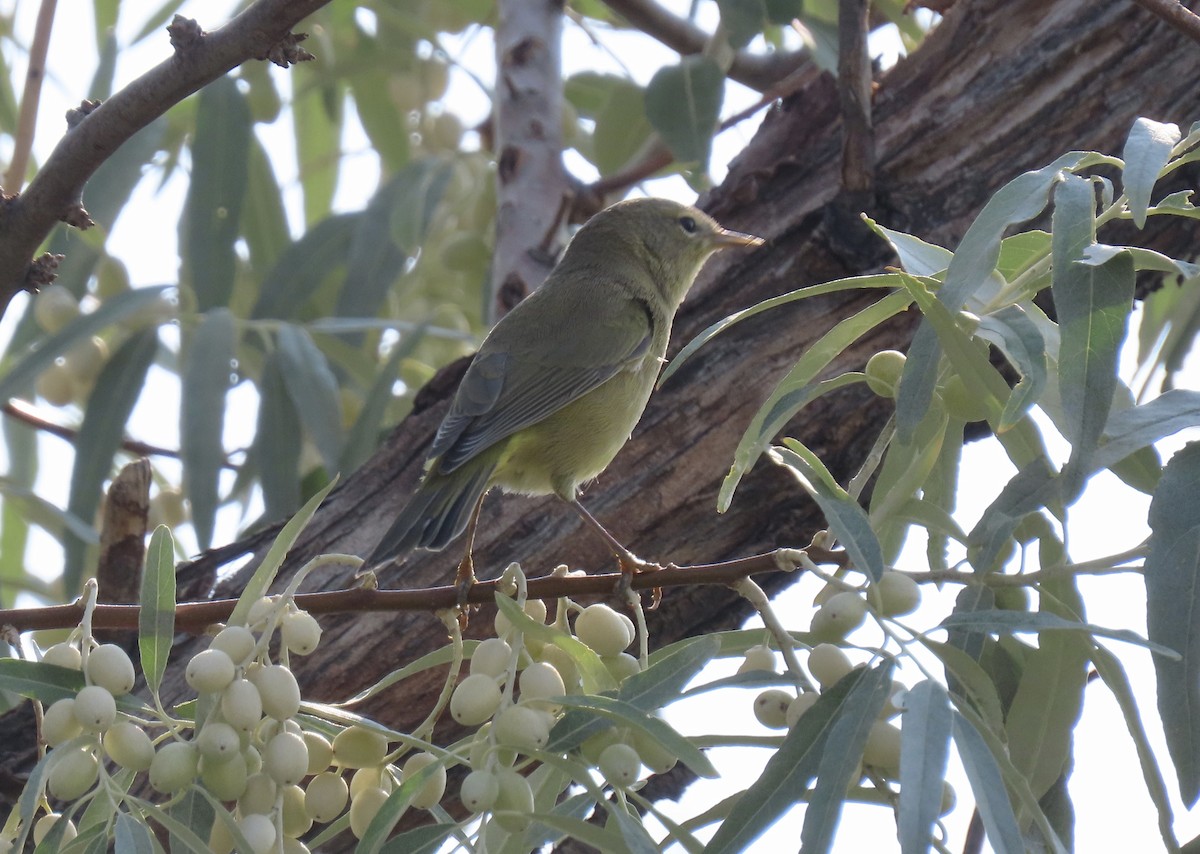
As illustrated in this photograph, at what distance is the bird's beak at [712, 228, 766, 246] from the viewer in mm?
3191

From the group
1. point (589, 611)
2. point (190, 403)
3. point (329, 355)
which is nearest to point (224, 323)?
point (190, 403)

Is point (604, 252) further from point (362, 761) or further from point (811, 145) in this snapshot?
point (362, 761)

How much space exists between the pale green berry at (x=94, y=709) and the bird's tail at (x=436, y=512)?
922mm

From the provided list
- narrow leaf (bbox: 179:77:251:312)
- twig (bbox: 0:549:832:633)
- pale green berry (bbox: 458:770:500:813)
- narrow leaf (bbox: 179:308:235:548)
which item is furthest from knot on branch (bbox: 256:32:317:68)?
narrow leaf (bbox: 179:77:251:312)

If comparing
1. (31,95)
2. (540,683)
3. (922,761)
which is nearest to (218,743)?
(540,683)

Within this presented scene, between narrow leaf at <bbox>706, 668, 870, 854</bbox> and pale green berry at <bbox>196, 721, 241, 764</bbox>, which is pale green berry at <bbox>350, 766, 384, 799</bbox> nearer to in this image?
pale green berry at <bbox>196, 721, 241, 764</bbox>

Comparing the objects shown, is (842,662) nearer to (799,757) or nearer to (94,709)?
(799,757)

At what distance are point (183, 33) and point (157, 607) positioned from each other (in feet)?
2.85

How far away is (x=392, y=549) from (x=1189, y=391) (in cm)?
144

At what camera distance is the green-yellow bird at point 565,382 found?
2.76 m

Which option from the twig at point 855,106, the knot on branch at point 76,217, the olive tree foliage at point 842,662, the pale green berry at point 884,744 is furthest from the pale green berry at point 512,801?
the twig at point 855,106

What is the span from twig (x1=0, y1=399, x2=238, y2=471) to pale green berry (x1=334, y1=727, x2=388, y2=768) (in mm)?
2040

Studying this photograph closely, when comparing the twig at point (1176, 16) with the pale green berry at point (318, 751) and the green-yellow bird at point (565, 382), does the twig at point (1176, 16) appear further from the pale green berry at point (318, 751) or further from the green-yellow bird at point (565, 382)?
the pale green berry at point (318, 751)

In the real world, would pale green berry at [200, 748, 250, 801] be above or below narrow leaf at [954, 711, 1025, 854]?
below
